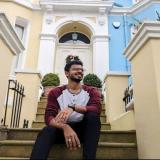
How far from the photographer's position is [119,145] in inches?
120

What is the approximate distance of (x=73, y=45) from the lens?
9.72 metres

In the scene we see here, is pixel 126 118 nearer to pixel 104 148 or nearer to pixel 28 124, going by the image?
pixel 104 148

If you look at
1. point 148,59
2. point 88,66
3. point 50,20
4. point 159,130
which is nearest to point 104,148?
point 159,130

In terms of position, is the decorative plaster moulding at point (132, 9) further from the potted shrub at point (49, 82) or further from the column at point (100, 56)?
the potted shrub at point (49, 82)

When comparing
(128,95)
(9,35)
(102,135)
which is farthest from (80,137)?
(128,95)

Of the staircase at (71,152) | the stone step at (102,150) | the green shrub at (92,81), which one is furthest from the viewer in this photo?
the green shrub at (92,81)

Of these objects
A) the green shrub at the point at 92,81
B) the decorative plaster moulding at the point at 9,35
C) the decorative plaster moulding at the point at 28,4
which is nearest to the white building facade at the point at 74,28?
the decorative plaster moulding at the point at 28,4

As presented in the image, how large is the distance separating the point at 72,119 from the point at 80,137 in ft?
0.65

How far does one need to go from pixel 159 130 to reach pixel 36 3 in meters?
8.17

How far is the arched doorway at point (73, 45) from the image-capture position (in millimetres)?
9367

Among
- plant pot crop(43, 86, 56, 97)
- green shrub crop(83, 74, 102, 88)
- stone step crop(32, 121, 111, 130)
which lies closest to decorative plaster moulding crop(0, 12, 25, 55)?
stone step crop(32, 121, 111, 130)

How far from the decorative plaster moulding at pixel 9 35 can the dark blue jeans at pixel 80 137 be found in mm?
1359

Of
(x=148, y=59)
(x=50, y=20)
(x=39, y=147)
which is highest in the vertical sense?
(x=50, y=20)

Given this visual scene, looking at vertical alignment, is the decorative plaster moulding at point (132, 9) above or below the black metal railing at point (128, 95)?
above
